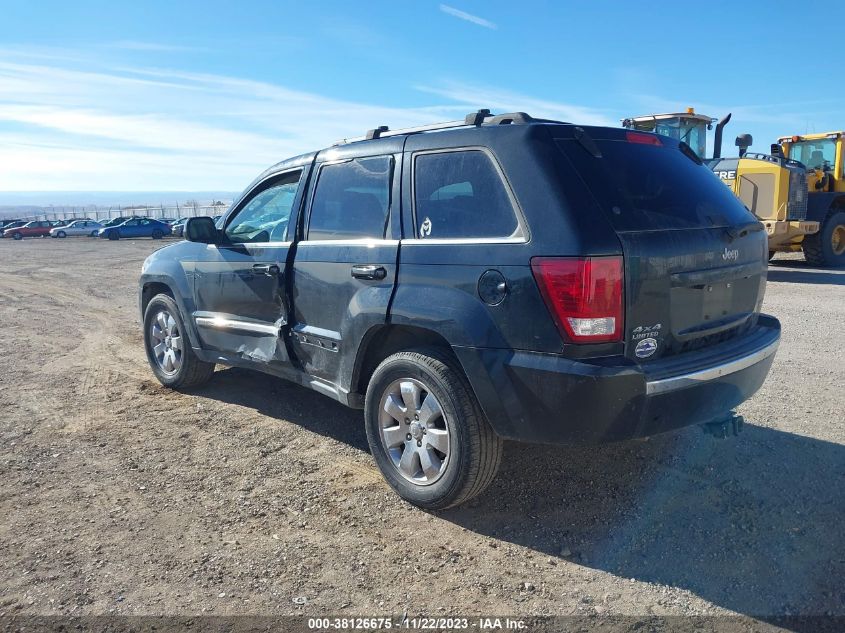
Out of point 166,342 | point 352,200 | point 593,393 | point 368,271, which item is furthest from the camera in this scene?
point 166,342

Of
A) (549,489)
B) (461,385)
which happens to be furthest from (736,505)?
(461,385)

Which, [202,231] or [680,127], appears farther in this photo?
[680,127]

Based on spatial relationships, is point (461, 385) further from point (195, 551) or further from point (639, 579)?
point (195, 551)

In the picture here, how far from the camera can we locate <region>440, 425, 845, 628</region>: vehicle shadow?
117 inches

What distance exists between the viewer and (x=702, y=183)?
3.84 m

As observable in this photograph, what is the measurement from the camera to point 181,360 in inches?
229

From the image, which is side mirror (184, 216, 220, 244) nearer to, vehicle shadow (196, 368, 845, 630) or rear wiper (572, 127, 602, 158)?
vehicle shadow (196, 368, 845, 630)

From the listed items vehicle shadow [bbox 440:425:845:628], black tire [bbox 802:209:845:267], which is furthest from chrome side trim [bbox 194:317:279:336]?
black tire [bbox 802:209:845:267]

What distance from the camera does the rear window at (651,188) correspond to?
10.6ft

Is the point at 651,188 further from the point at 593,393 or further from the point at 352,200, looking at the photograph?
the point at 352,200

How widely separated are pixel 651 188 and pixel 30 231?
191 feet

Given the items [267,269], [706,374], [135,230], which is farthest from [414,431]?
[135,230]

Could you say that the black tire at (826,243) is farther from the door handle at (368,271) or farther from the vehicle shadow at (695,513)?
the door handle at (368,271)

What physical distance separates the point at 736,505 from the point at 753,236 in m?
1.47
